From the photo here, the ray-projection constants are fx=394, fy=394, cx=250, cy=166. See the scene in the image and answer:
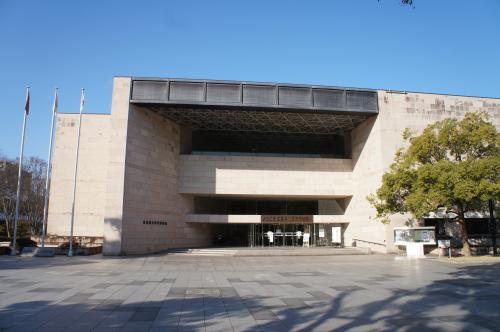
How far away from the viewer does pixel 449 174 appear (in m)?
26.8

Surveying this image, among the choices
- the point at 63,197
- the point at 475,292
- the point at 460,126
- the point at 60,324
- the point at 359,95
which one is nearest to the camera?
the point at 60,324

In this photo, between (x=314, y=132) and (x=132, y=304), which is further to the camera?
(x=314, y=132)

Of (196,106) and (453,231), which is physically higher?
(196,106)

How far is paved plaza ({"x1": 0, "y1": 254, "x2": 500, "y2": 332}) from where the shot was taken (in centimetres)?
926

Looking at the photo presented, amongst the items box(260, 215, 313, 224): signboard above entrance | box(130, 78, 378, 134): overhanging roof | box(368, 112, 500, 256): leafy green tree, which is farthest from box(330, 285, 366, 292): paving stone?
box(260, 215, 313, 224): signboard above entrance

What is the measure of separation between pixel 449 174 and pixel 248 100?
17.9 meters

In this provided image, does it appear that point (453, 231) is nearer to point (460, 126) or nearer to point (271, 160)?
point (460, 126)

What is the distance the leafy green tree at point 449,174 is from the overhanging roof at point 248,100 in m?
7.56

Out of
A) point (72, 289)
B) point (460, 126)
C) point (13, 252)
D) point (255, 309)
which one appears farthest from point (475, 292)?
point (13, 252)

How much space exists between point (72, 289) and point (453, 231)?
35.3 metres

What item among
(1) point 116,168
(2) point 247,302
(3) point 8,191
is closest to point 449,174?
(2) point 247,302

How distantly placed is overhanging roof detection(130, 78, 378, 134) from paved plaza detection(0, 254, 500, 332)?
1995 centimetres

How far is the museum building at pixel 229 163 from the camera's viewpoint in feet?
117

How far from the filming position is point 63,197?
42188 millimetres
